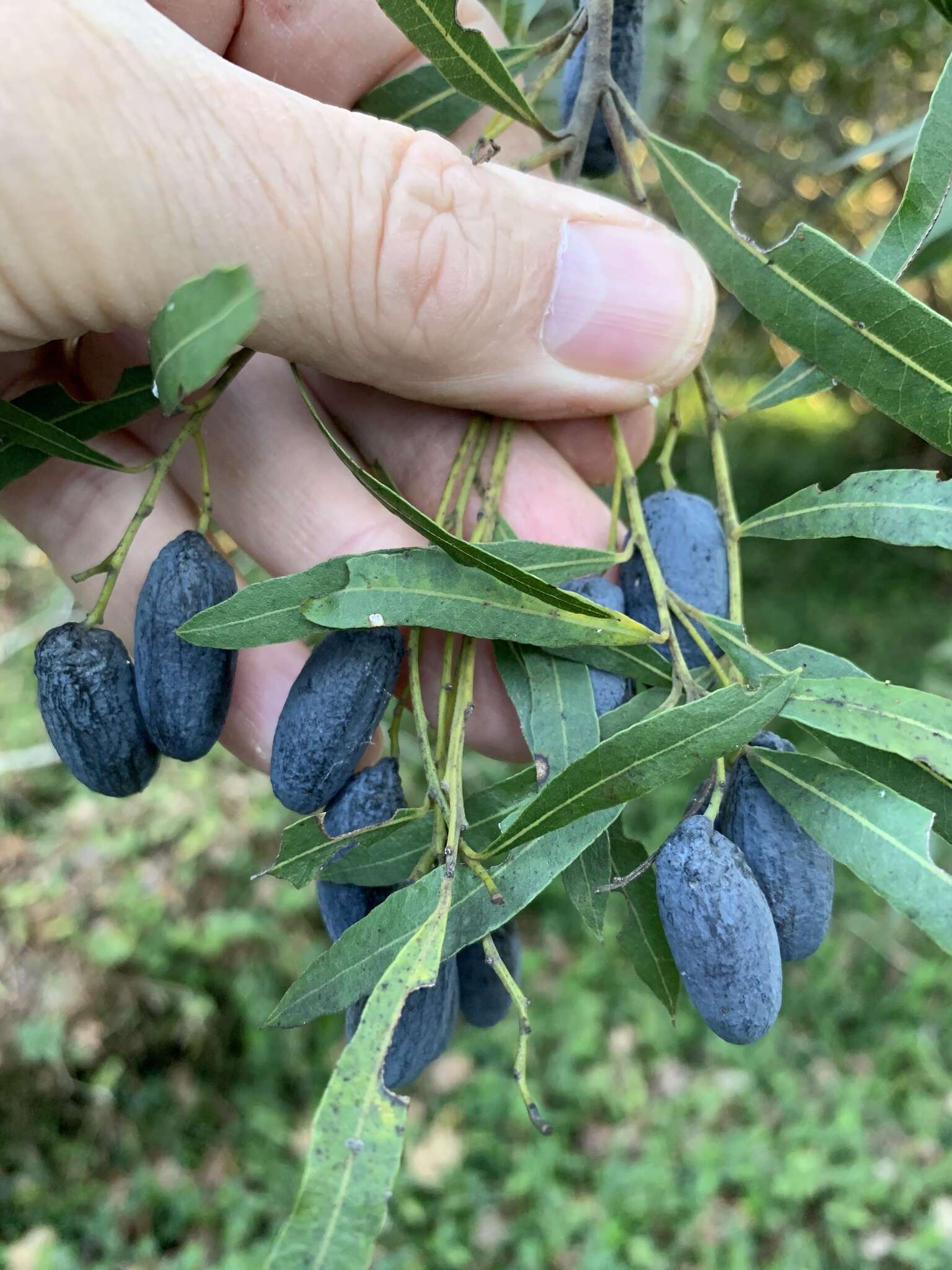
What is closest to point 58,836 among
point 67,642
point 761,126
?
point 67,642

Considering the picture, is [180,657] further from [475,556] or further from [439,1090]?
[439,1090]

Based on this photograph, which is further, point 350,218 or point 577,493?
point 577,493

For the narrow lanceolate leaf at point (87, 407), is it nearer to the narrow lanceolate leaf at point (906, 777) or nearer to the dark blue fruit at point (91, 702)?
the dark blue fruit at point (91, 702)

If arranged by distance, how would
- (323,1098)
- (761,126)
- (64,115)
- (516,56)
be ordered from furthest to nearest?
1. (761,126)
2. (516,56)
3. (64,115)
4. (323,1098)

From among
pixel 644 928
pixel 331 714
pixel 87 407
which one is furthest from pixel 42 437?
pixel 644 928

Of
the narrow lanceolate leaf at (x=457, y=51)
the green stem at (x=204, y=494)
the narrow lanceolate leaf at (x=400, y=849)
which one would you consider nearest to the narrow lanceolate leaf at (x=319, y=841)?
the narrow lanceolate leaf at (x=400, y=849)

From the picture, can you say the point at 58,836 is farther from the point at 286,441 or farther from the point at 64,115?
the point at 64,115
